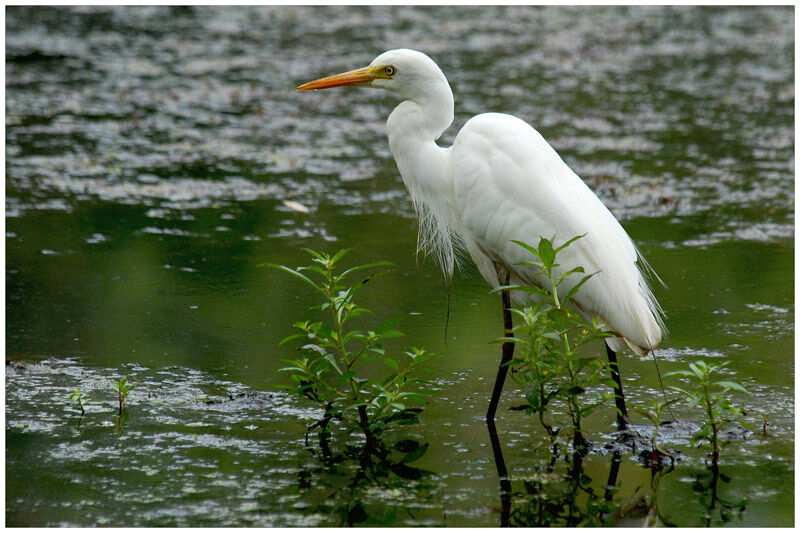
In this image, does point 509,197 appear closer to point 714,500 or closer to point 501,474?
point 501,474

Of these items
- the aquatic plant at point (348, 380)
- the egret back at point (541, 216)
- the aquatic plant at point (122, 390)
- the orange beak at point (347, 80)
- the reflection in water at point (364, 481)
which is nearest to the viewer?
the reflection in water at point (364, 481)

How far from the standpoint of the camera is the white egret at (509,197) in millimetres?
3430

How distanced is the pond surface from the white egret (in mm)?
401

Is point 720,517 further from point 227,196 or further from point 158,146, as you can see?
point 158,146

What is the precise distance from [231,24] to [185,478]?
10164mm

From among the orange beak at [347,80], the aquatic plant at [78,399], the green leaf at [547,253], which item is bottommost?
the aquatic plant at [78,399]

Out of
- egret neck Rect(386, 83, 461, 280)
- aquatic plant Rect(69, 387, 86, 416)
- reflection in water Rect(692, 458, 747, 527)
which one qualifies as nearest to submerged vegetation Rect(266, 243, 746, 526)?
reflection in water Rect(692, 458, 747, 527)

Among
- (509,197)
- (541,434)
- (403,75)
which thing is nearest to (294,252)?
(403,75)

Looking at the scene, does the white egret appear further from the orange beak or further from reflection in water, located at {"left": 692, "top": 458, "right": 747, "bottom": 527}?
reflection in water, located at {"left": 692, "top": 458, "right": 747, "bottom": 527}

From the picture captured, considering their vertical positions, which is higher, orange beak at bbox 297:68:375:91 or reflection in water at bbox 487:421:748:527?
orange beak at bbox 297:68:375:91

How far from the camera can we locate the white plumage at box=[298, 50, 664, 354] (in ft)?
11.3

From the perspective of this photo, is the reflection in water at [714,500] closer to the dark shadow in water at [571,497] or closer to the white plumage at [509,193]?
the dark shadow in water at [571,497]

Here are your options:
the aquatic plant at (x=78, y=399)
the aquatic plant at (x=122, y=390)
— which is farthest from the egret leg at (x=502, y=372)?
the aquatic plant at (x=78, y=399)

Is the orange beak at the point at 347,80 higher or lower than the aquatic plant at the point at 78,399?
higher
